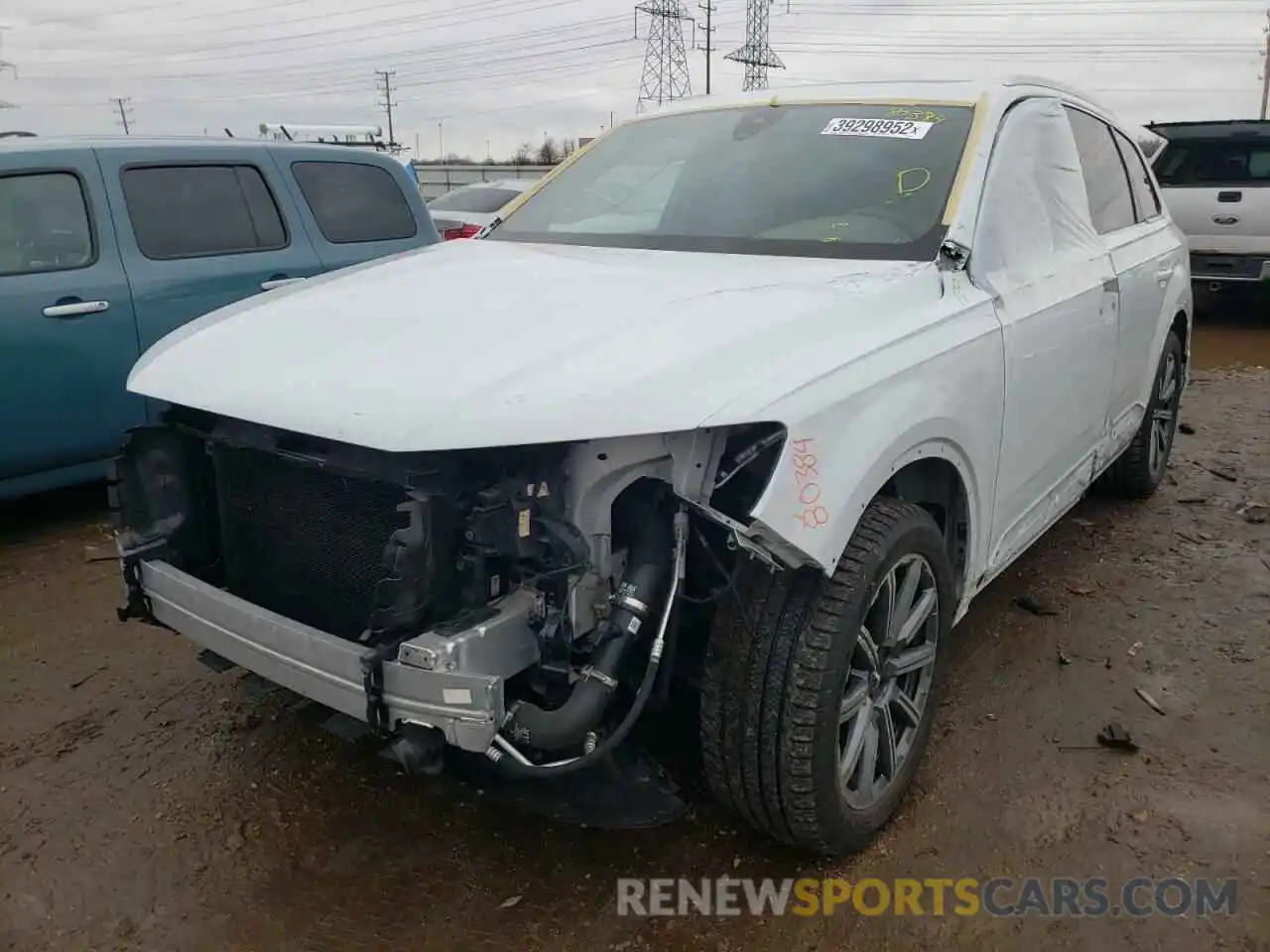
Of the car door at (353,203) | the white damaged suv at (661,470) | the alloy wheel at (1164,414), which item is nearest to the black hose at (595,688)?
the white damaged suv at (661,470)

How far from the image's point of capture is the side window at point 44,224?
4684 millimetres

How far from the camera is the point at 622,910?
2.51m

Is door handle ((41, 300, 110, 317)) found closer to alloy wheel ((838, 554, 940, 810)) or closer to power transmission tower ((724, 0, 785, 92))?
alloy wheel ((838, 554, 940, 810))

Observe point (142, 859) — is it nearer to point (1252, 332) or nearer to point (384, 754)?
point (384, 754)

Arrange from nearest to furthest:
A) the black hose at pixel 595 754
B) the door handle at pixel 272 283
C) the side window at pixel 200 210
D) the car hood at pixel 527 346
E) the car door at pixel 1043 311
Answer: the car hood at pixel 527 346
the black hose at pixel 595 754
the car door at pixel 1043 311
the side window at pixel 200 210
the door handle at pixel 272 283

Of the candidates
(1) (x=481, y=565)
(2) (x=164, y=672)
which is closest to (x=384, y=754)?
(1) (x=481, y=565)

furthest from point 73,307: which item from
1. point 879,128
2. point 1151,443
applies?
point 1151,443

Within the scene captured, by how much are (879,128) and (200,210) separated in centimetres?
363

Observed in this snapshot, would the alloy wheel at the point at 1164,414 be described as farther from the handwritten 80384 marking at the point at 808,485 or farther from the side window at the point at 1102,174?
the handwritten 80384 marking at the point at 808,485

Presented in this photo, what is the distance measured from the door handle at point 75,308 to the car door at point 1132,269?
4209mm

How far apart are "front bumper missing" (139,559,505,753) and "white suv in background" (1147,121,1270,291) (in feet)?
33.7

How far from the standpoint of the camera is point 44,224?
481cm

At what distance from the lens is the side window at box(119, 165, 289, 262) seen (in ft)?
16.9

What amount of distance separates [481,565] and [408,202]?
4.87 m
